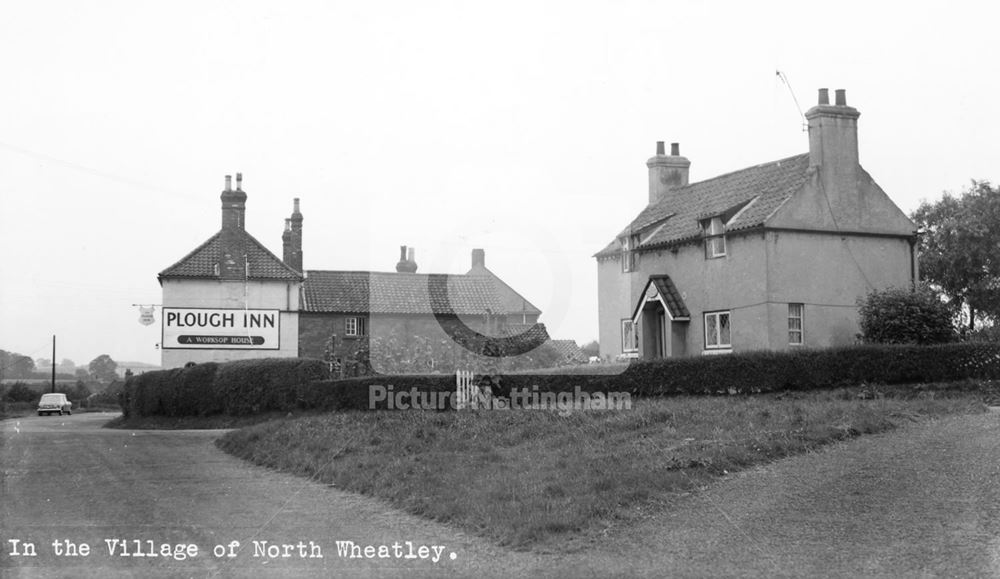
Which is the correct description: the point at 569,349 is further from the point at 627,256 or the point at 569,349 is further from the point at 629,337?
the point at 627,256

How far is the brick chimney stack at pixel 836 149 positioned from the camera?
117ft

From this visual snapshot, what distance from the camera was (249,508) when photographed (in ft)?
47.7

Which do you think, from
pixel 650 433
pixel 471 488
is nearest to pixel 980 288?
pixel 650 433

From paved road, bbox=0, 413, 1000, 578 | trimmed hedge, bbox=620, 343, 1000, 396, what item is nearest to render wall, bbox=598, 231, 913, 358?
trimmed hedge, bbox=620, 343, 1000, 396

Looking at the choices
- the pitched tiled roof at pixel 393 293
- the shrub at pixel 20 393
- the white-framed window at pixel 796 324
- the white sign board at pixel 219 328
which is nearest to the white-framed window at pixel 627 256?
the white-framed window at pixel 796 324

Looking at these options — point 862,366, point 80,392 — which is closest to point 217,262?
point 862,366

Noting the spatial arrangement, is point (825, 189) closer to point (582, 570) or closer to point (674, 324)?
point (674, 324)

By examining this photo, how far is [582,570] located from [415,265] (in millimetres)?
58112

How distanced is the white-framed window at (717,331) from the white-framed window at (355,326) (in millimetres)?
25677

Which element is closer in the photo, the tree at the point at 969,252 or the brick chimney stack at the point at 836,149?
the brick chimney stack at the point at 836,149

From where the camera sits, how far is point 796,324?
35.4 meters

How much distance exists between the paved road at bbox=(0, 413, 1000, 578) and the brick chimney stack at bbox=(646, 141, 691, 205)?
94.9 feet

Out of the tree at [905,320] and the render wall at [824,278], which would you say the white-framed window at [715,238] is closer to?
the render wall at [824,278]

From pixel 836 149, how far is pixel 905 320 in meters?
7.23
